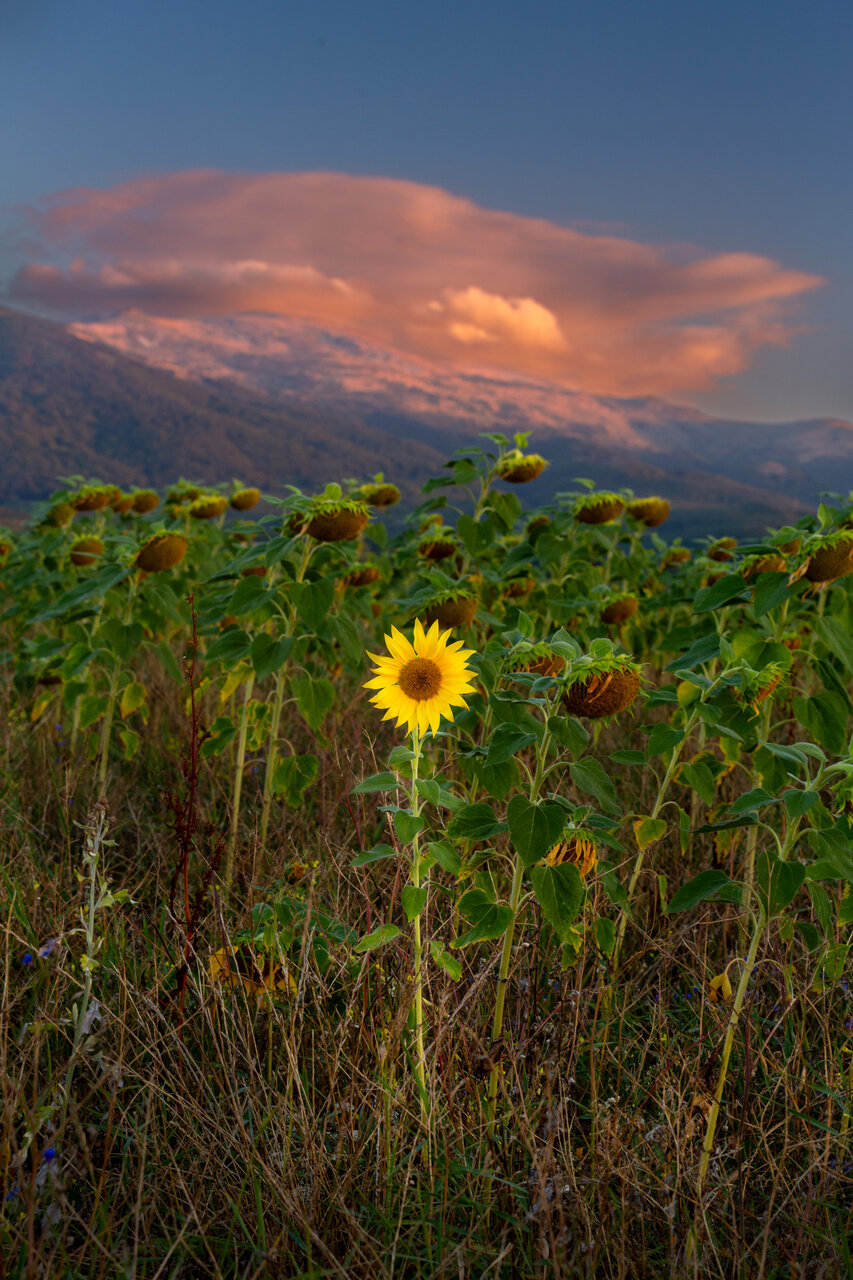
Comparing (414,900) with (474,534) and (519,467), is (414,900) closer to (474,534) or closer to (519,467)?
(474,534)

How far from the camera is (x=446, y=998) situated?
82.0 inches

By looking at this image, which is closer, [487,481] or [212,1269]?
[212,1269]

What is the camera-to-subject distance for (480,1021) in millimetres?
2502

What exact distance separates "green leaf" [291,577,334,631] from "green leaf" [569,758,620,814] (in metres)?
1.48

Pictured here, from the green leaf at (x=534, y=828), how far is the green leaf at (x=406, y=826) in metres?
0.22

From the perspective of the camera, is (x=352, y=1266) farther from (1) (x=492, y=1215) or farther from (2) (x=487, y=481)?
(2) (x=487, y=481)

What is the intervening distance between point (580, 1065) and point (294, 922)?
1004 mm

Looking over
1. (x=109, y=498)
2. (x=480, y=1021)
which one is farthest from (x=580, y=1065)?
(x=109, y=498)

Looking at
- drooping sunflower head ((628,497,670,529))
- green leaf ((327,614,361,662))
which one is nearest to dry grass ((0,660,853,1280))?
green leaf ((327,614,361,662))

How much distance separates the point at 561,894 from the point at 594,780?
0.29 metres

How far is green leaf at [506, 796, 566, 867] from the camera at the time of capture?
6.15 feet

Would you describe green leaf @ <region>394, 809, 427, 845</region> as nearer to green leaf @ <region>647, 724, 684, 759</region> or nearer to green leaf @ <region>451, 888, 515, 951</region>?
green leaf @ <region>451, 888, 515, 951</region>

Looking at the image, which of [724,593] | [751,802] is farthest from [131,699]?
[751,802]

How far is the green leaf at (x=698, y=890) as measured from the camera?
6.71 feet
